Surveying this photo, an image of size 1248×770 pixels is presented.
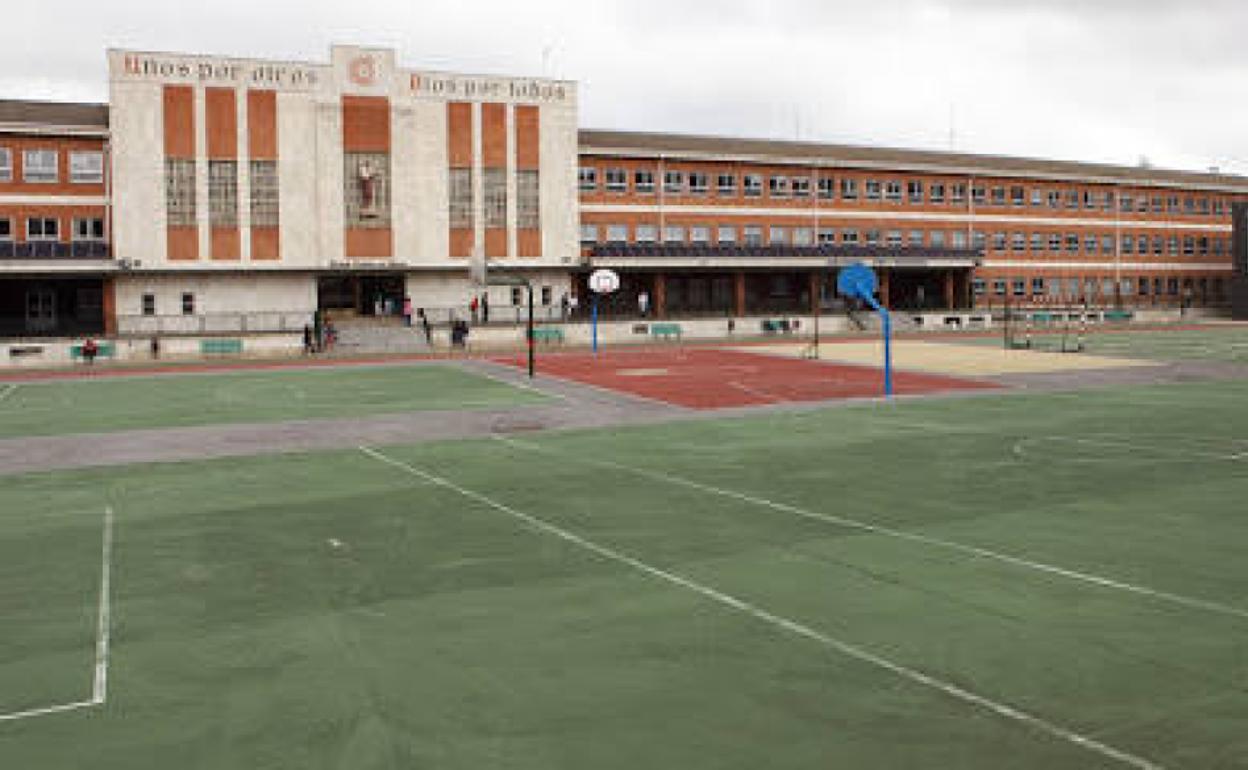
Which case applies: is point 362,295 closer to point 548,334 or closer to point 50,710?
point 548,334

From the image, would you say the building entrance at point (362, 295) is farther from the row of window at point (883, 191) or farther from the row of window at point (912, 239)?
the row of window at point (883, 191)

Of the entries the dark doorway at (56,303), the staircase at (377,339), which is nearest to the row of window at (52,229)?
the dark doorway at (56,303)

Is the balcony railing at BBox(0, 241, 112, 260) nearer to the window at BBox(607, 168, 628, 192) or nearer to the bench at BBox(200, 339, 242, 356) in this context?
the bench at BBox(200, 339, 242, 356)

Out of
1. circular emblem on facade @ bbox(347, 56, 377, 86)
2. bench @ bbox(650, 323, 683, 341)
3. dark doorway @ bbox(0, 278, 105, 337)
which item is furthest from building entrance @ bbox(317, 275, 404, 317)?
bench @ bbox(650, 323, 683, 341)

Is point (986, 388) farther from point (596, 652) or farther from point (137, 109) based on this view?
point (137, 109)

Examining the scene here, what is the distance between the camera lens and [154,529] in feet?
46.4

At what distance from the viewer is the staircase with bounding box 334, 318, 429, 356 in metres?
57.5

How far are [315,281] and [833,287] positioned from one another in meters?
36.3

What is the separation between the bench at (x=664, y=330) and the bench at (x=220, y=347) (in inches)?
898

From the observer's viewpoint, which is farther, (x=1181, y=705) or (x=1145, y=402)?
(x=1145, y=402)

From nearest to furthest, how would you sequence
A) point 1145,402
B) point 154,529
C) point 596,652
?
point 596,652 → point 154,529 → point 1145,402

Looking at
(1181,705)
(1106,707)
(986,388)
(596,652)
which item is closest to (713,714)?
(596,652)

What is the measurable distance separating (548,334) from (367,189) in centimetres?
1389

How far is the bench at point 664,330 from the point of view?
63897 millimetres
